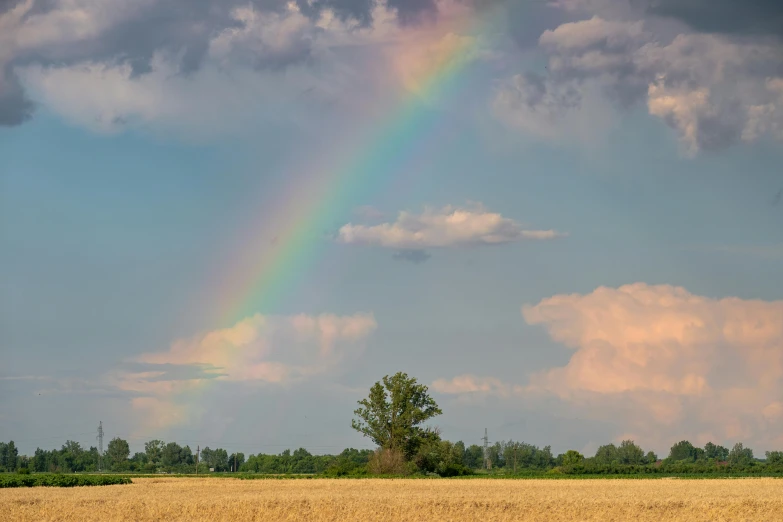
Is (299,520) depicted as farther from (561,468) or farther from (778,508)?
Answer: (561,468)

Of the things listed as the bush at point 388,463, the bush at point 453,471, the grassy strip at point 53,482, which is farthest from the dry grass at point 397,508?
the bush at point 453,471

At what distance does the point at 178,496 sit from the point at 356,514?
24.6 meters

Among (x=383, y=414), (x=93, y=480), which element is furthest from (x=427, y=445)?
(x=93, y=480)

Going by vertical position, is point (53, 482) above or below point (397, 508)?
above

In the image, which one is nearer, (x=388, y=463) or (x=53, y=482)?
(x=53, y=482)

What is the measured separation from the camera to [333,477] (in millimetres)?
124562

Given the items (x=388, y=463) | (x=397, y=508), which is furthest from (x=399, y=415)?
(x=397, y=508)

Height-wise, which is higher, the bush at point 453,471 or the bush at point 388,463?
the bush at point 388,463

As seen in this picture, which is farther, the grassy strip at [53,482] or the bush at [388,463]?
the bush at [388,463]

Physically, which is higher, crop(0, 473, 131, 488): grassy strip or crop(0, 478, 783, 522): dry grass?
crop(0, 473, 131, 488): grassy strip

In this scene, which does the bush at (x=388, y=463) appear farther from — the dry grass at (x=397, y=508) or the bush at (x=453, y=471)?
the dry grass at (x=397, y=508)

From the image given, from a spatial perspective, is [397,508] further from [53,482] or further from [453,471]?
[453,471]

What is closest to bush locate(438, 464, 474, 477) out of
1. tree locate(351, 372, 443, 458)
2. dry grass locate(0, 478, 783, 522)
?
tree locate(351, 372, 443, 458)

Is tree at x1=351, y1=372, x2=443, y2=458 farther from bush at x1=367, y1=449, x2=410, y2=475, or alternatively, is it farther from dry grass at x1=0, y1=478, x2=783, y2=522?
dry grass at x1=0, y1=478, x2=783, y2=522
